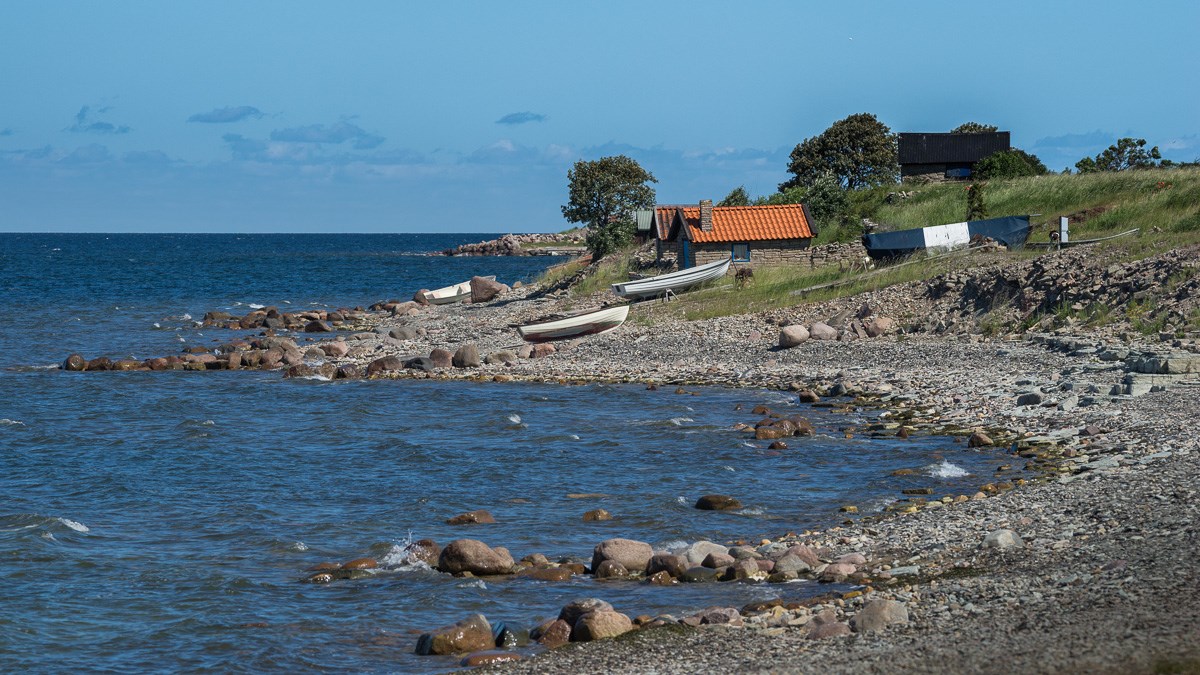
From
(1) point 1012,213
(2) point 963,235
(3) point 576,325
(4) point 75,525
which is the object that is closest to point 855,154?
(1) point 1012,213

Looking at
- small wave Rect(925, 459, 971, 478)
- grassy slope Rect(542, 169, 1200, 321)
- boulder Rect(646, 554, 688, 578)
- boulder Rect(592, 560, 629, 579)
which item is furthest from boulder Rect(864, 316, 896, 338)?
boulder Rect(592, 560, 629, 579)

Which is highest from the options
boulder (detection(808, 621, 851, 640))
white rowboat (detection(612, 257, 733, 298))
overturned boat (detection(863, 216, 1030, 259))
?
overturned boat (detection(863, 216, 1030, 259))

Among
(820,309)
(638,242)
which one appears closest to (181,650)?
(820,309)

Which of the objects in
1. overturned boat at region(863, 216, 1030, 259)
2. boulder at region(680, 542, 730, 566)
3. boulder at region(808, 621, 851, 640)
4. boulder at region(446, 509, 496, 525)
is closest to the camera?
boulder at region(808, 621, 851, 640)

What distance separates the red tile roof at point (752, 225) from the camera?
51.4 metres

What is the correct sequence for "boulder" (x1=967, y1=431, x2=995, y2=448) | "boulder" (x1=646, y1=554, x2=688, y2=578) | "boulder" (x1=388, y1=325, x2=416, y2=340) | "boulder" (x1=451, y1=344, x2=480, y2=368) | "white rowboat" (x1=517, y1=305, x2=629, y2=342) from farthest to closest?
1. "boulder" (x1=388, y1=325, x2=416, y2=340)
2. "white rowboat" (x1=517, y1=305, x2=629, y2=342)
3. "boulder" (x1=451, y1=344, x2=480, y2=368)
4. "boulder" (x1=967, y1=431, x2=995, y2=448)
5. "boulder" (x1=646, y1=554, x2=688, y2=578)

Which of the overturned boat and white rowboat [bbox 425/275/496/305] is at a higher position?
the overturned boat

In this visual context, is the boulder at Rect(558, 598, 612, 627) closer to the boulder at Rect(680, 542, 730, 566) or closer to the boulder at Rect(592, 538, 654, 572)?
the boulder at Rect(592, 538, 654, 572)

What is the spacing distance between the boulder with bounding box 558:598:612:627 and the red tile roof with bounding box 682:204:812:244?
39.3m

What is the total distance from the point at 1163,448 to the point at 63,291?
83857mm

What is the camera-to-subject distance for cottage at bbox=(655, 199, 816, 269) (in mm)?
51438

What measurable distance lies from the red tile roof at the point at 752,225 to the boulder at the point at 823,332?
15.1m

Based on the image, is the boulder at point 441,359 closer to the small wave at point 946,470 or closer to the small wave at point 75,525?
the small wave at point 75,525

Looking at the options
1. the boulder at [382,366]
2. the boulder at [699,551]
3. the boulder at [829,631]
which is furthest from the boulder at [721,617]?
the boulder at [382,366]
